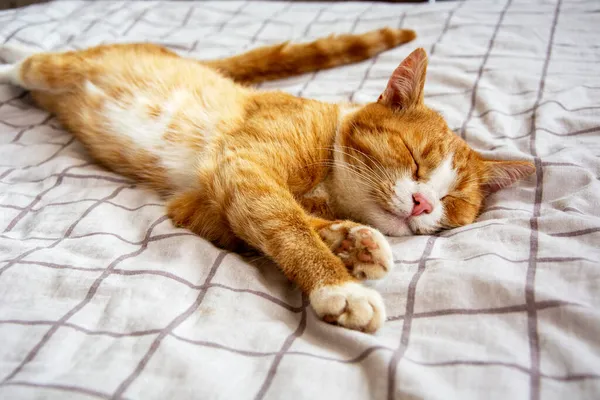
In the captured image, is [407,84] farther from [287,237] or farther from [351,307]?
[351,307]

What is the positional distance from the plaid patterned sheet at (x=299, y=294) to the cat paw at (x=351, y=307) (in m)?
0.03

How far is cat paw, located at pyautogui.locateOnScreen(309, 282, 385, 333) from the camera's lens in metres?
1.00

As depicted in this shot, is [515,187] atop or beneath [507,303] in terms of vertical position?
beneath

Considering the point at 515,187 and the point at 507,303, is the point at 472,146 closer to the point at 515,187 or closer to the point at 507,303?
the point at 515,187

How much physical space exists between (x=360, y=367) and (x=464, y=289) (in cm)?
31

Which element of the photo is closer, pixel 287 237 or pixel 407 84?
pixel 287 237

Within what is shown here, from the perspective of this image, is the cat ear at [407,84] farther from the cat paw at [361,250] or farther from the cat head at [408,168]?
the cat paw at [361,250]

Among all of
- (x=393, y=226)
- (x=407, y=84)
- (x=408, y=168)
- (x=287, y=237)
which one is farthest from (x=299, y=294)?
(x=407, y=84)

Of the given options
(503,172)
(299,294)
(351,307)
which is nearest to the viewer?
(351,307)

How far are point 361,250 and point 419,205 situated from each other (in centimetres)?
28

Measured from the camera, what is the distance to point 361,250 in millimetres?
1161

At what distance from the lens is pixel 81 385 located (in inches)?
32.8

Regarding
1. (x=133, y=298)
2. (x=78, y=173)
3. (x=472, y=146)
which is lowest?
(x=472, y=146)

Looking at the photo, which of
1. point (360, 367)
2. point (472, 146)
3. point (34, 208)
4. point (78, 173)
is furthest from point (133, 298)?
point (472, 146)
